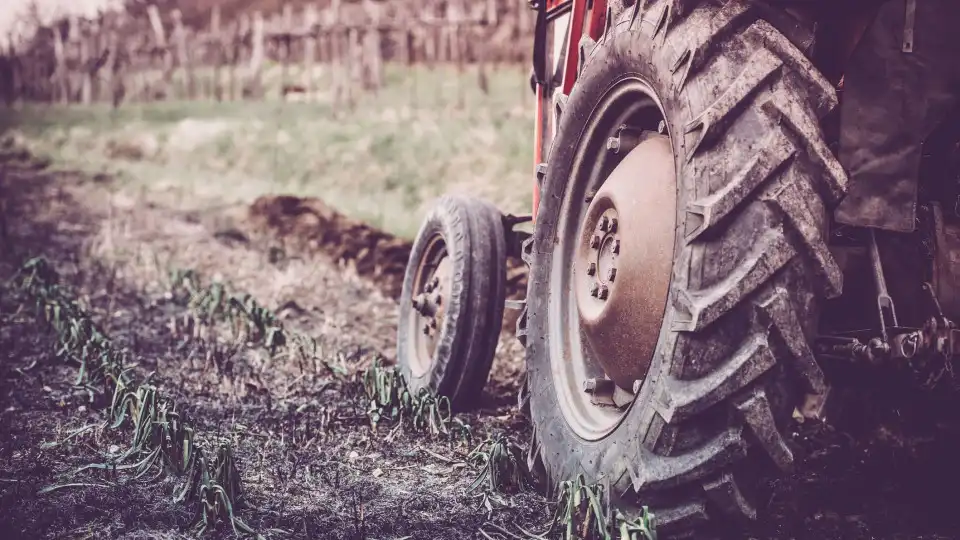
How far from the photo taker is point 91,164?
8.56 meters

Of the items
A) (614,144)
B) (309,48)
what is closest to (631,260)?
(614,144)

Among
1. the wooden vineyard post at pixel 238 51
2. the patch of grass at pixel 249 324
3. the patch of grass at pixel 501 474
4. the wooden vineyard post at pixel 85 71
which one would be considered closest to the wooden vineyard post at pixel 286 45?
the wooden vineyard post at pixel 238 51

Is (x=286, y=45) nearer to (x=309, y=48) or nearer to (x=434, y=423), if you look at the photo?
(x=309, y=48)

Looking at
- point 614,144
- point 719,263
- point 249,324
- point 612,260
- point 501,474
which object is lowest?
point 249,324

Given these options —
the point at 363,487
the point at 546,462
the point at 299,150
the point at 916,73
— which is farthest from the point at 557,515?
the point at 299,150

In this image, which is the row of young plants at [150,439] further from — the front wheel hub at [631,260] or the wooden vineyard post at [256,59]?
the wooden vineyard post at [256,59]

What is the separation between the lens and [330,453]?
3350 millimetres

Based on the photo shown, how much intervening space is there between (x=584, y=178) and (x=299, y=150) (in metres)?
5.56

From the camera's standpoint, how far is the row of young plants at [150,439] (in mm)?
2576

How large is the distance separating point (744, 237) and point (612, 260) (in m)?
0.76

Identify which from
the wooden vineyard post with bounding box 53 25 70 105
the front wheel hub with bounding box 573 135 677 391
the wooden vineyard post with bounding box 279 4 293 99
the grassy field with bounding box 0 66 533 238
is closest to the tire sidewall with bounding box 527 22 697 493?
the front wheel hub with bounding box 573 135 677 391

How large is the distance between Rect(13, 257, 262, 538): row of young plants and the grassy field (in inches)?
132

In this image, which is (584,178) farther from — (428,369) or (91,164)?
(91,164)

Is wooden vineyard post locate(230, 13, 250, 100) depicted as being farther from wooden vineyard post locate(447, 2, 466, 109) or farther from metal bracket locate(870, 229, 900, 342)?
metal bracket locate(870, 229, 900, 342)
